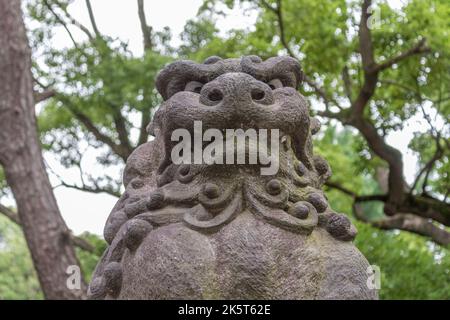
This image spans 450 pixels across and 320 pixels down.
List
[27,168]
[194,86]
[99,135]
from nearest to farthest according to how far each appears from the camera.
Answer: [194,86] → [27,168] → [99,135]

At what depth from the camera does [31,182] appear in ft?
18.6

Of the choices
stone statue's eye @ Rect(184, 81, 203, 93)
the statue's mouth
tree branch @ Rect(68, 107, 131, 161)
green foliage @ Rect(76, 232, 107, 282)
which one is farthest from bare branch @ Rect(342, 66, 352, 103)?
the statue's mouth

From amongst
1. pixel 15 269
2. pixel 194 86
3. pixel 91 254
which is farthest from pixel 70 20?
pixel 15 269

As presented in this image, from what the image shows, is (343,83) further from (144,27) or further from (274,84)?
(274,84)

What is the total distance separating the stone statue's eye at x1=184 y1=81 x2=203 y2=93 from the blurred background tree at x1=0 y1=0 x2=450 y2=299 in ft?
13.2

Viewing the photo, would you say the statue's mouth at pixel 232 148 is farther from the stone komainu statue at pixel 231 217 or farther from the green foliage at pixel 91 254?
the green foliage at pixel 91 254

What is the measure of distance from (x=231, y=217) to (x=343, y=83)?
612cm

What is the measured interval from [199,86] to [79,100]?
5.46m

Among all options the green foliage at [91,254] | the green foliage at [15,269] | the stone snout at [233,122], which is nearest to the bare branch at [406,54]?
the green foliage at [91,254]

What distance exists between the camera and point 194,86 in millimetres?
2688

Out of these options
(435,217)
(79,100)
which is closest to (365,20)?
(435,217)

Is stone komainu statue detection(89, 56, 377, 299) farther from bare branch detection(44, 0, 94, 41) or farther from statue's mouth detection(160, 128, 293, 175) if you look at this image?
bare branch detection(44, 0, 94, 41)

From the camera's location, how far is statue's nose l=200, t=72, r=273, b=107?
95.6 inches

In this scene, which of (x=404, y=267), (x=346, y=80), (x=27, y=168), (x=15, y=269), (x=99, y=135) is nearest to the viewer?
(x=27, y=168)
